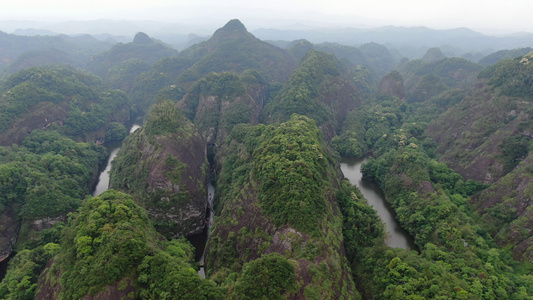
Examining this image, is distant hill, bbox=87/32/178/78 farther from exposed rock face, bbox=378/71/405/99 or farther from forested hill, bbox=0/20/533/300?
exposed rock face, bbox=378/71/405/99

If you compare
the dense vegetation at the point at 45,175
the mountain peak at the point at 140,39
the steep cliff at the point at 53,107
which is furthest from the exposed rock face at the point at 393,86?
the mountain peak at the point at 140,39

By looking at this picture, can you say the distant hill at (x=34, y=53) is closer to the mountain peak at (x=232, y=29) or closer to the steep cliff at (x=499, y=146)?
the mountain peak at (x=232, y=29)

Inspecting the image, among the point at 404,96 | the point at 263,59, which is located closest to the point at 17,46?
the point at 263,59

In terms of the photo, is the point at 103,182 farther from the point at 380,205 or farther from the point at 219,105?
the point at 380,205

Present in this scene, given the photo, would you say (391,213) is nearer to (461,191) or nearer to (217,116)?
(461,191)

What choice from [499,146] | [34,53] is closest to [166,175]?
[499,146]

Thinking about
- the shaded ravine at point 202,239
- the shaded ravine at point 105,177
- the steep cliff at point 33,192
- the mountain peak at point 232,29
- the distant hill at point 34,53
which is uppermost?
the mountain peak at point 232,29

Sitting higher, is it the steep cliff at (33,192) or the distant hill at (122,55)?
the distant hill at (122,55)

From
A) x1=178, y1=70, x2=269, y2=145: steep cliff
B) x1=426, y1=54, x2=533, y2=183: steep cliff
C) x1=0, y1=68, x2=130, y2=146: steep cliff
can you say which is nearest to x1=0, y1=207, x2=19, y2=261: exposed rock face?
x1=0, y1=68, x2=130, y2=146: steep cliff
